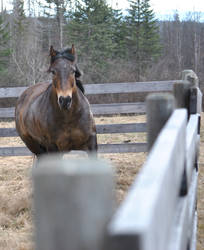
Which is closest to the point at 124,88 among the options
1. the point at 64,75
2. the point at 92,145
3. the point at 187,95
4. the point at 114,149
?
the point at 114,149

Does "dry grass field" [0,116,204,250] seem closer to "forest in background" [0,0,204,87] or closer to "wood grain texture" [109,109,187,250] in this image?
"wood grain texture" [109,109,187,250]

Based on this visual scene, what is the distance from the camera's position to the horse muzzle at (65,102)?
143 inches

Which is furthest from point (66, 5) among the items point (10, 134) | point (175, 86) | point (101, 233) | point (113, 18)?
point (101, 233)

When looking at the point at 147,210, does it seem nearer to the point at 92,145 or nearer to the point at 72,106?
the point at 72,106

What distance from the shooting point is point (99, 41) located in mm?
26094

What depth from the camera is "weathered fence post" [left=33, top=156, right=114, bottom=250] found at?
0.47 m

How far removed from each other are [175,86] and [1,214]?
247cm

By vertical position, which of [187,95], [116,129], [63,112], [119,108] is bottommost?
[116,129]

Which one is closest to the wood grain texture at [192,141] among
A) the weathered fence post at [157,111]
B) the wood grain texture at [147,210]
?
the weathered fence post at [157,111]

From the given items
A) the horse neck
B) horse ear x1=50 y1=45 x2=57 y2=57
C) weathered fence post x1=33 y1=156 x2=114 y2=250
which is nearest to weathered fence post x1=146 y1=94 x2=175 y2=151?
weathered fence post x1=33 y1=156 x2=114 y2=250

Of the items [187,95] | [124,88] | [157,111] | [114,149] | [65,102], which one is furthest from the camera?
[114,149]

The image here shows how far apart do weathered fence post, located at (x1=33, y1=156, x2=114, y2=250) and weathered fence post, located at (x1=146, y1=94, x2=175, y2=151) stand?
0.76 meters

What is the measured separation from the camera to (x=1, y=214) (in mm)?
3639

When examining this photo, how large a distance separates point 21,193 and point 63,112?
1.22 metres
